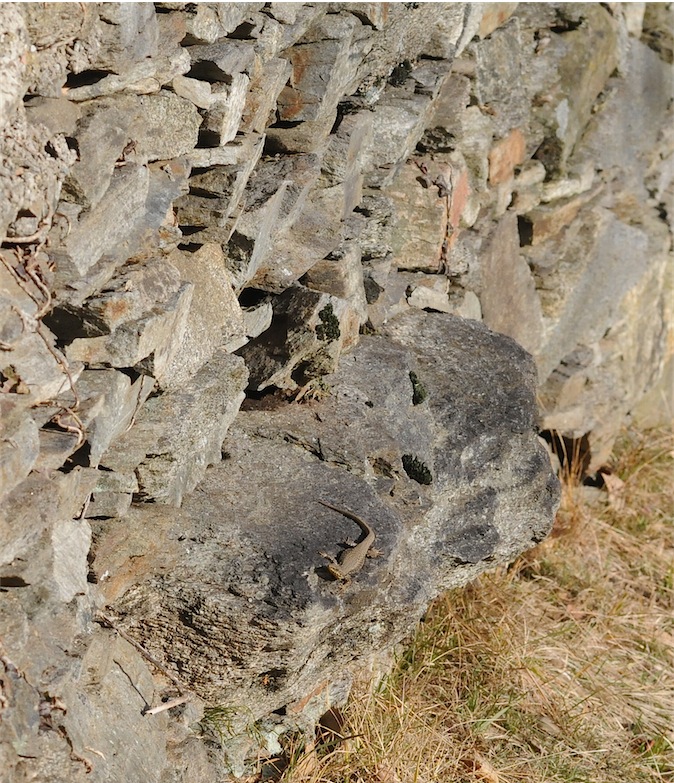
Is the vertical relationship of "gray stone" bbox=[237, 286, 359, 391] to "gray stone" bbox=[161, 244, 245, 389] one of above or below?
below

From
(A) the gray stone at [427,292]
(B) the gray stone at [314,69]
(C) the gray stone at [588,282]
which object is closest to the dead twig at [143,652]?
(B) the gray stone at [314,69]

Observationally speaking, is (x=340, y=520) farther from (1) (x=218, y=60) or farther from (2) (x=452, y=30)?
(2) (x=452, y=30)

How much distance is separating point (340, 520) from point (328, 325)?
22.6 inches

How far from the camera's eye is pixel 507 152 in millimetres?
4219

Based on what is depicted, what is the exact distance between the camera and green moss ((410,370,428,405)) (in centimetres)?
321

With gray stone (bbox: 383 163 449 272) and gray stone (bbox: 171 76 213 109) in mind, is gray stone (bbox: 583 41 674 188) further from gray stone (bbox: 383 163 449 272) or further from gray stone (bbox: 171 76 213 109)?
gray stone (bbox: 171 76 213 109)

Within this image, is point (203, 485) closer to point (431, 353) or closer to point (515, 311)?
point (431, 353)

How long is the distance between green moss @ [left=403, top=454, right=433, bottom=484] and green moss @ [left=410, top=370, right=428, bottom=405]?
0.25 meters

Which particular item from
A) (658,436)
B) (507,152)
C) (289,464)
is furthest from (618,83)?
(289,464)

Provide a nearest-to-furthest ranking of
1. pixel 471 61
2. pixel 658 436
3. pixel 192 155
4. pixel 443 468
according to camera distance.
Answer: pixel 192 155 < pixel 443 468 < pixel 471 61 < pixel 658 436

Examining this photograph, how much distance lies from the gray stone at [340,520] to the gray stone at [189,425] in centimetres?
8

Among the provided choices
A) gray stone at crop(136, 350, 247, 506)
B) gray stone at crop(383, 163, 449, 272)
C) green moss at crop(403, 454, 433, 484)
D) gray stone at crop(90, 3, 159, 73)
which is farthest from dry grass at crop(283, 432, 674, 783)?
gray stone at crop(90, 3, 159, 73)

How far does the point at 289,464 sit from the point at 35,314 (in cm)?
107

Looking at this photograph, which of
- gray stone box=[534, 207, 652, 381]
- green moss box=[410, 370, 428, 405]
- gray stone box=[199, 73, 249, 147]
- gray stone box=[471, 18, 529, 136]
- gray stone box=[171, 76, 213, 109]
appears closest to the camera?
gray stone box=[171, 76, 213, 109]
